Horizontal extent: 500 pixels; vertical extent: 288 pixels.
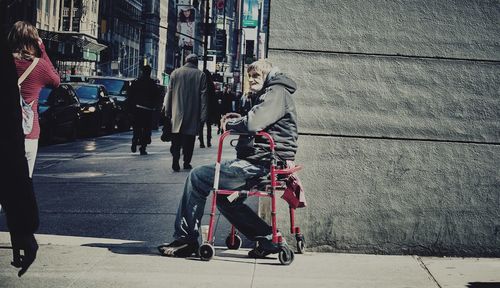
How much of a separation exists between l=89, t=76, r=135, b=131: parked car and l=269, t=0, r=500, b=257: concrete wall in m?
23.0

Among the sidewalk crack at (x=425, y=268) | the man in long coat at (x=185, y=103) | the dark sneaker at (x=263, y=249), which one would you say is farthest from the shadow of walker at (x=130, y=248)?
the man in long coat at (x=185, y=103)

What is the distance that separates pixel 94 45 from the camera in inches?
2741

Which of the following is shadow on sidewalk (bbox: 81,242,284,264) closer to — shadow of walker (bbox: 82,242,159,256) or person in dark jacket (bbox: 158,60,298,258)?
shadow of walker (bbox: 82,242,159,256)

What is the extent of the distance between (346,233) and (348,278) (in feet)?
3.06

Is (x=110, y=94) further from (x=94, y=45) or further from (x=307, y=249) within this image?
(x=94, y=45)

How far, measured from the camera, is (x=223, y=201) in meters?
6.91

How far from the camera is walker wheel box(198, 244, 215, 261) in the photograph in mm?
6738

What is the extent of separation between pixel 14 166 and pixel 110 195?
7.05 metres

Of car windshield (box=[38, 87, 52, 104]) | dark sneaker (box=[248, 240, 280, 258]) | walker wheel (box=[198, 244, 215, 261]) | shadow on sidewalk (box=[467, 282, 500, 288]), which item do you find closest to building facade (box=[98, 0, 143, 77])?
car windshield (box=[38, 87, 52, 104])

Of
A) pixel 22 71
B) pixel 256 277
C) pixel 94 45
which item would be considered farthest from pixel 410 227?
pixel 94 45

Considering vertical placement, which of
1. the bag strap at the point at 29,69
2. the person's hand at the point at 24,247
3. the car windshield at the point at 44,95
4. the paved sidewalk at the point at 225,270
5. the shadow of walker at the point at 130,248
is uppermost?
the bag strap at the point at 29,69

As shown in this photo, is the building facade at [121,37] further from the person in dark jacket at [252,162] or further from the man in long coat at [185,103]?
the person in dark jacket at [252,162]

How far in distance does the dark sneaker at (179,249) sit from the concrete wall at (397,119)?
95 cm

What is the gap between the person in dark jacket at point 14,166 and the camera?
11.6 feet
